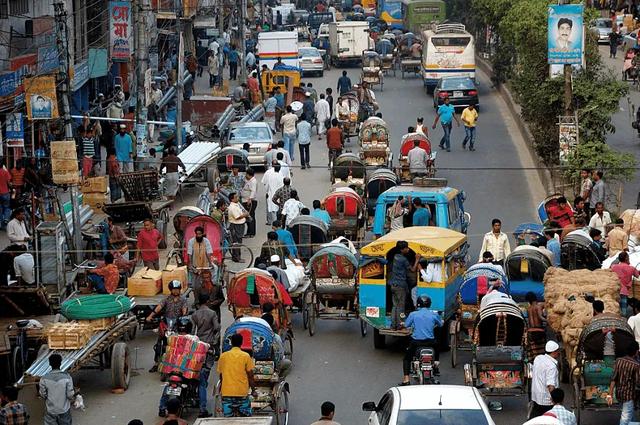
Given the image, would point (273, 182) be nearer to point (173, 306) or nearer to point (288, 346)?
point (288, 346)

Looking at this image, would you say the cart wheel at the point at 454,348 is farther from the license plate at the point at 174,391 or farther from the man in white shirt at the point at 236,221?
the man in white shirt at the point at 236,221

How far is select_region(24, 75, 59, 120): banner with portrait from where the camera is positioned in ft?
100

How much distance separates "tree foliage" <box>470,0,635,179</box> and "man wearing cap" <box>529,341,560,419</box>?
47.6 feet

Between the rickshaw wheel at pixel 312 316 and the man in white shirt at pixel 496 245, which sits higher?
the man in white shirt at pixel 496 245

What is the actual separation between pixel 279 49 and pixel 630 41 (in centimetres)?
1573

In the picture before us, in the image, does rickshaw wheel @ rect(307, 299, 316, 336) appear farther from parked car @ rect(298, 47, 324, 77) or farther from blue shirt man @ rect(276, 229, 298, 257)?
parked car @ rect(298, 47, 324, 77)

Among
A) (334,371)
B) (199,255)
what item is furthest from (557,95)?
(334,371)

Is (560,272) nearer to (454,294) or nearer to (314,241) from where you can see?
(454,294)

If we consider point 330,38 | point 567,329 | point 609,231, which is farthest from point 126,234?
point 330,38

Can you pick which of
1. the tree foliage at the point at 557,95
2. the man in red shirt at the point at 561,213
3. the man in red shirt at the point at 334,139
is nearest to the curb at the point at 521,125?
the tree foliage at the point at 557,95

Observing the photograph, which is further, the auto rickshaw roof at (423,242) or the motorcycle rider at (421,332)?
the auto rickshaw roof at (423,242)

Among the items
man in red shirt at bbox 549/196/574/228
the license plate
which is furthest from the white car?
man in red shirt at bbox 549/196/574/228

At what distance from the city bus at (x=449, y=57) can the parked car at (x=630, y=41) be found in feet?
32.1

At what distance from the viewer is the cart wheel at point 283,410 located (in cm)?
1925
